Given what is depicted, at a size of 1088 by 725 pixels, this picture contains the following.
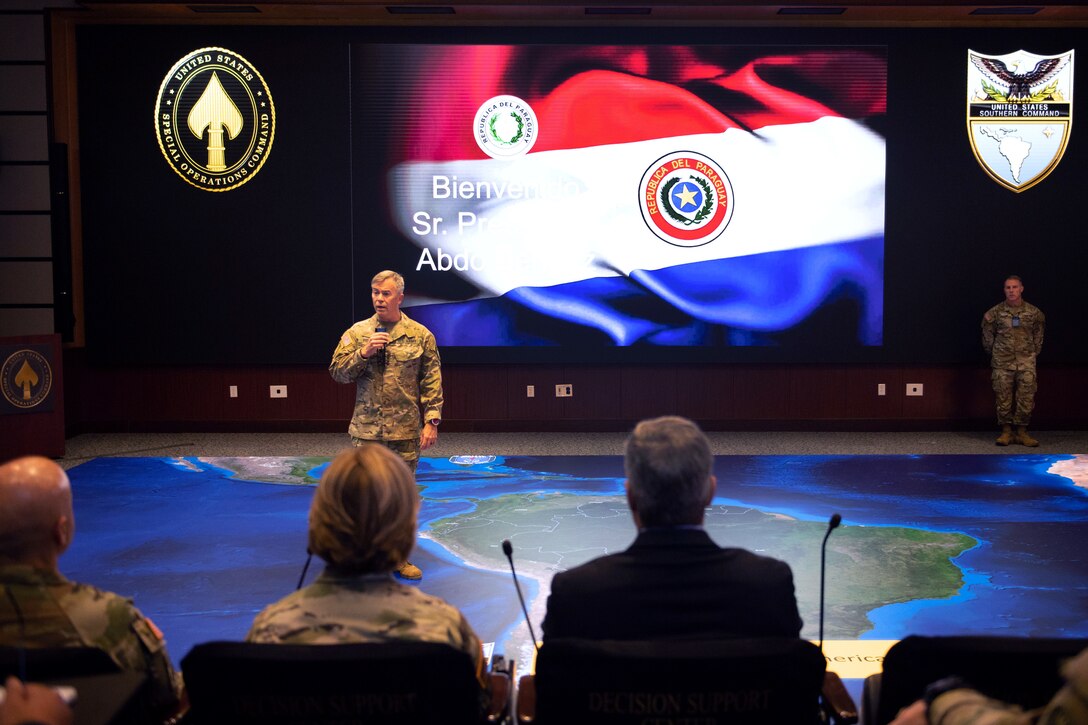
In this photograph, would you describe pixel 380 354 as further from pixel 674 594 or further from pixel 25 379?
pixel 25 379

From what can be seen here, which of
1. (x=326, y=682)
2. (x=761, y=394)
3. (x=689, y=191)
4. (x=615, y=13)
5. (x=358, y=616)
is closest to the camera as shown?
(x=326, y=682)

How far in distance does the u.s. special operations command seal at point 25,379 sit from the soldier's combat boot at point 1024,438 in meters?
8.03

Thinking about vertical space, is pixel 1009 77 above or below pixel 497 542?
above

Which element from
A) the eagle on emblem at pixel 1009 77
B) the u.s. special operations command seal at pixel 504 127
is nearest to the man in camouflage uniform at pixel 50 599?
the u.s. special operations command seal at pixel 504 127

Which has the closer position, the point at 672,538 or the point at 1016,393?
the point at 672,538

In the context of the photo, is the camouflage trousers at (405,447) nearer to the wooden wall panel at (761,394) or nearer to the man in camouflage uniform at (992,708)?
the man in camouflage uniform at (992,708)

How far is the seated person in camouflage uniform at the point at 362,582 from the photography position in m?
1.92

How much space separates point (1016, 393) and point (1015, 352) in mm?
377

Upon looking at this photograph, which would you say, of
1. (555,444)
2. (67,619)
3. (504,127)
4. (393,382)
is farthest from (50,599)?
(504,127)

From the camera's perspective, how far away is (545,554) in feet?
18.3

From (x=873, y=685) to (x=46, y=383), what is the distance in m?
7.67

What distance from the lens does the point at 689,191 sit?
30.6ft

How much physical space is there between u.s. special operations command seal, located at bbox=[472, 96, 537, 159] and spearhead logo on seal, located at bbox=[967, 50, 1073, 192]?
394 centimetres

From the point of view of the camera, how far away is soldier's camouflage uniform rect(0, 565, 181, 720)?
2002mm
